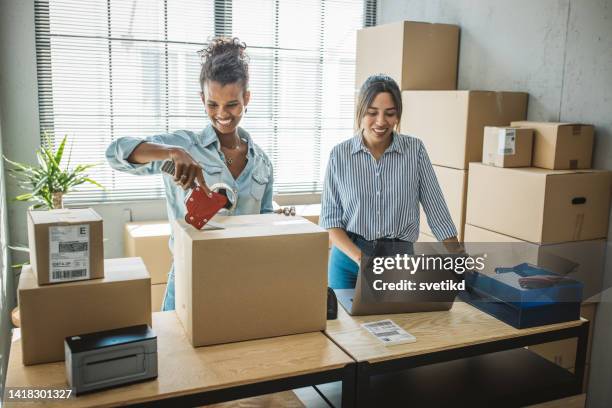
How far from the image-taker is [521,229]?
293cm

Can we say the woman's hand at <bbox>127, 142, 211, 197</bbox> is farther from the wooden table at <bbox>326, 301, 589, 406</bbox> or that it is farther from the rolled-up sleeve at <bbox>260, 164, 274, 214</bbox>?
the wooden table at <bbox>326, 301, 589, 406</bbox>

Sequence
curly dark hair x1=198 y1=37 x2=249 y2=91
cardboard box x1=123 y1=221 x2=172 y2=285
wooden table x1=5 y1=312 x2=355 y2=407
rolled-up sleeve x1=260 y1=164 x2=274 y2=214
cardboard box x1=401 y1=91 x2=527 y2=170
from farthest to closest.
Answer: cardboard box x1=123 y1=221 x2=172 y2=285, cardboard box x1=401 y1=91 x2=527 y2=170, rolled-up sleeve x1=260 y1=164 x2=274 y2=214, curly dark hair x1=198 y1=37 x2=249 y2=91, wooden table x1=5 y1=312 x2=355 y2=407

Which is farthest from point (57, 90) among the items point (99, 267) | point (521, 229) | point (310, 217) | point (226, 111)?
point (521, 229)

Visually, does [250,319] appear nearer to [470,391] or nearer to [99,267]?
[99,267]

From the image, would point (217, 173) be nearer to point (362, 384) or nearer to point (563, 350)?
point (362, 384)

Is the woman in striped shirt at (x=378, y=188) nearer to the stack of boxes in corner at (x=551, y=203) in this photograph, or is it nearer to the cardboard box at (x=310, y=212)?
the stack of boxes in corner at (x=551, y=203)

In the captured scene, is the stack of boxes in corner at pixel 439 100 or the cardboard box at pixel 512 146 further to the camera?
the stack of boxes in corner at pixel 439 100

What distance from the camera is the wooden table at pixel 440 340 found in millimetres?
1519

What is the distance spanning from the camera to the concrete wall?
9.64ft

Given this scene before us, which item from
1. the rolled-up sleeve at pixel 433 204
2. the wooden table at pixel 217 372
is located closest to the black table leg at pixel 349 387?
the wooden table at pixel 217 372

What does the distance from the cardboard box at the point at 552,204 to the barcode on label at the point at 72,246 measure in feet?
7.29

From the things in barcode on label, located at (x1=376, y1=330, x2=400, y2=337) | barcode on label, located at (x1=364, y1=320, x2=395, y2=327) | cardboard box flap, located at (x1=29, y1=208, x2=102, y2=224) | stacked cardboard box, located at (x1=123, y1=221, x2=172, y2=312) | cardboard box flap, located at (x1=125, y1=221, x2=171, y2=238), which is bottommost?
stacked cardboard box, located at (x1=123, y1=221, x2=172, y2=312)

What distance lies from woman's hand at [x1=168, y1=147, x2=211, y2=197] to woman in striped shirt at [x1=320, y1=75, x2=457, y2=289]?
0.82m

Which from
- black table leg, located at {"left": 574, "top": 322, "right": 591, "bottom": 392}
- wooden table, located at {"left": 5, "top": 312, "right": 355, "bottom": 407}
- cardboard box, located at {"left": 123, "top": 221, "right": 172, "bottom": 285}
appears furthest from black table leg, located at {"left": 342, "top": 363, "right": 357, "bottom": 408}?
cardboard box, located at {"left": 123, "top": 221, "right": 172, "bottom": 285}
